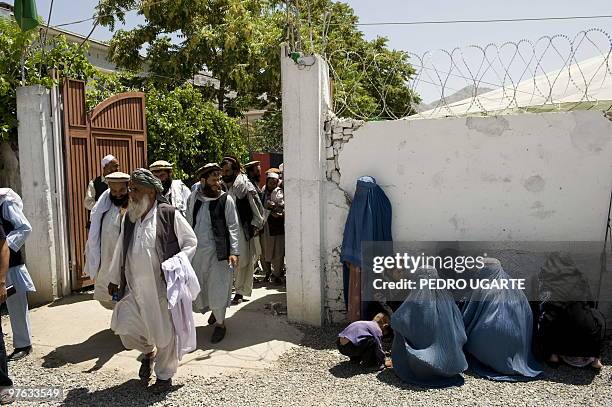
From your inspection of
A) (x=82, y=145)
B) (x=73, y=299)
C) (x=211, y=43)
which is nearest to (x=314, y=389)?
(x=73, y=299)

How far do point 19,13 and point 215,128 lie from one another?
513cm

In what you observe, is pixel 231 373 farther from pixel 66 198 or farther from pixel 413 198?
pixel 66 198

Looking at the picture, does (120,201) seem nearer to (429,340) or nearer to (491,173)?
(429,340)

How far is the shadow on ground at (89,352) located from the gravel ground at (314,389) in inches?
4.4

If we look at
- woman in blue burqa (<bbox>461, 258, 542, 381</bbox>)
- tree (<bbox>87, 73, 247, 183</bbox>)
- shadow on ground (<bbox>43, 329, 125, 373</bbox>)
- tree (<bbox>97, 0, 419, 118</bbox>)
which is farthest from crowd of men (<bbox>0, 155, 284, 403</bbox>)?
tree (<bbox>97, 0, 419, 118</bbox>)

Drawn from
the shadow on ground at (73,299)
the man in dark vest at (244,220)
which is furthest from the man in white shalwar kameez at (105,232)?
the shadow on ground at (73,299)

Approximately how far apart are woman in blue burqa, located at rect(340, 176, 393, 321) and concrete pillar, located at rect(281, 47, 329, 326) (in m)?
0.31

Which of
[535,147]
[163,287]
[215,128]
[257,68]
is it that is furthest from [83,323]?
[257,68]

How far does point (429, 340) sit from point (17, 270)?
10.4 feet

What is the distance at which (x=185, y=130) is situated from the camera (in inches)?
366

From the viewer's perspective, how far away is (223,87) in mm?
13328

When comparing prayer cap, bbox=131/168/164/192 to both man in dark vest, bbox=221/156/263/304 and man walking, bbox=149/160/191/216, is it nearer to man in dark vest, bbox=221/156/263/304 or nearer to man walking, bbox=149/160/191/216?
man walking, bbox=149/160/191/216

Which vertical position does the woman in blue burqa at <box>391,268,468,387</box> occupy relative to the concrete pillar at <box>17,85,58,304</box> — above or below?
below

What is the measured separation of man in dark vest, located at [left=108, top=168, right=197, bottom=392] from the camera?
11.7ft
